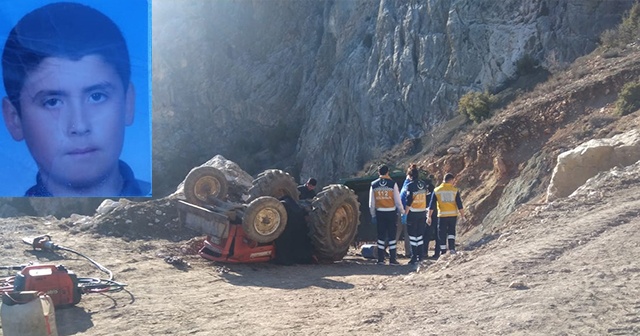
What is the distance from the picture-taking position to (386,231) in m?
12.3

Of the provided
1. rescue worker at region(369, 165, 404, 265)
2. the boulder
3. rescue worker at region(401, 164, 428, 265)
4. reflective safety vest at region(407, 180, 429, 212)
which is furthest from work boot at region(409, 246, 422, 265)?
the boulder

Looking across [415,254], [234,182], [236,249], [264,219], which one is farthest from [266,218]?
[234,182]

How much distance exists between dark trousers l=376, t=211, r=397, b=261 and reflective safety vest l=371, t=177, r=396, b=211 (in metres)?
0.11

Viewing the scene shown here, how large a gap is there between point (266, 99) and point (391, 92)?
19979 millimetres

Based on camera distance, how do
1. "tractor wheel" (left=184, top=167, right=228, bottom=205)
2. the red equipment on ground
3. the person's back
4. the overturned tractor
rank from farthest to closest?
the person's back, "tractor wheel" (left=184, top=167, right=228, bottom=205), the overturned tractor, the red equipment on ground

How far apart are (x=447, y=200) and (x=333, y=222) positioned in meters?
2.04

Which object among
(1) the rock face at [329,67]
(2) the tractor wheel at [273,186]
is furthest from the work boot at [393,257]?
(1) the rock face at [329,67]

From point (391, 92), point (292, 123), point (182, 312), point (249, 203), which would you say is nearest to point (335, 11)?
point (292, 123)

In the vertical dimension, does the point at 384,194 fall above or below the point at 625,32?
below

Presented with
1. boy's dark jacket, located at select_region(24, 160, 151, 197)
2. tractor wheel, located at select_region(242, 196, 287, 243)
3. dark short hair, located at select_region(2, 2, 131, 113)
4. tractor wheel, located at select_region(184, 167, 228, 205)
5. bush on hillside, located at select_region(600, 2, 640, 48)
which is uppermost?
bush on hillside, located at select_region(600, 2, 640, 48)

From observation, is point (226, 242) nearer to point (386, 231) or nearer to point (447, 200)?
point (386, 231)

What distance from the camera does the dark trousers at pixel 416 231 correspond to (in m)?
12.0

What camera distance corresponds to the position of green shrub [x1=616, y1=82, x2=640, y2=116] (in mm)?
16523

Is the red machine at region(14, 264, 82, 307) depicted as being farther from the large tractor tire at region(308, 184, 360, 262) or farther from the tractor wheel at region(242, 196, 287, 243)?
the large tractor tire at region(308, 184, 360, 262)
